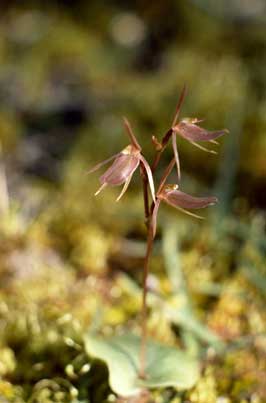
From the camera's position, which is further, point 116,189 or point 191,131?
point 116,189

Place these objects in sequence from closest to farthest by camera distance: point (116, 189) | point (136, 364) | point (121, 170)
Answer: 1. point (121, 170)
2. point (136, 364)
3. point (116, 189)

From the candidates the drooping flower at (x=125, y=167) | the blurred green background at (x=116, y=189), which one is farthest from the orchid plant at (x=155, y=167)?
the blurred green background at (x=116, y=189)

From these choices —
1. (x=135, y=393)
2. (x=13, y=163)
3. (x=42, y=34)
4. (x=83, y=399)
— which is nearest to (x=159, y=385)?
(x=135, y=393)

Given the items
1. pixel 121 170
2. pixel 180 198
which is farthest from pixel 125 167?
pixel 180 198

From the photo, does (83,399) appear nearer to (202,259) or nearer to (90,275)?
(90,275)

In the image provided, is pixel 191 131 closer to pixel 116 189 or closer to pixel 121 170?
pixel 121 170

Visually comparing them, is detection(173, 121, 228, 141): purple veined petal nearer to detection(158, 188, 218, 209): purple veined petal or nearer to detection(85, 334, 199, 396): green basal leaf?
detection(158, 188, 218, 209): purple veined petal

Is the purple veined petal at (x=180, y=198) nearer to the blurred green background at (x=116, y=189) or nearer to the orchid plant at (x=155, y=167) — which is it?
the orchid plant at (x=155, y=167)
